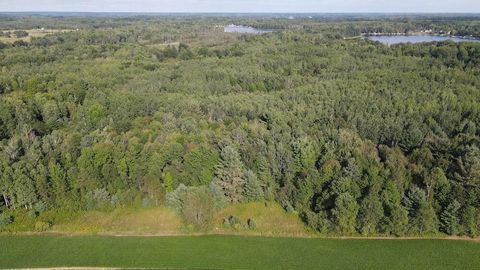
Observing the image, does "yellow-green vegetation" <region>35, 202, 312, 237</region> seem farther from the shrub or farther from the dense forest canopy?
the dense forest canopy

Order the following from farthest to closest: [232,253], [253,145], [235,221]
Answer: [253,145] → [235,221] → [232,253]

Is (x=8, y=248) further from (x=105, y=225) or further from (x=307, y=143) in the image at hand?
(x=307, y=143)

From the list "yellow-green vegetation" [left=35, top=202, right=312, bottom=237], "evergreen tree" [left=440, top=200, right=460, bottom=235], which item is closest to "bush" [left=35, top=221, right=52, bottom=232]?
"yellow-green vegetation" [left=35, top=202, right=312, bottom=237]

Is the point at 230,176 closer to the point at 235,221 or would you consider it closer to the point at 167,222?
the point at 235,221

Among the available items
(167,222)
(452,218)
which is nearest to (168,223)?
(167,222)

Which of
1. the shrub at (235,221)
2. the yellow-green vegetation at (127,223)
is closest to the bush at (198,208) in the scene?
the yellow-green vegetation at (127,223)

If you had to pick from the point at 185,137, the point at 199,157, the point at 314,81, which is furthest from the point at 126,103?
the point at 314,81

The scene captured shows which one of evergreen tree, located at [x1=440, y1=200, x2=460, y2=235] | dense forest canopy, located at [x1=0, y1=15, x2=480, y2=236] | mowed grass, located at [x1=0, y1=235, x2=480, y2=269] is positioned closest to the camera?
mowed grass, located at [x1=0, y1=235, x2=480, y2=269]
